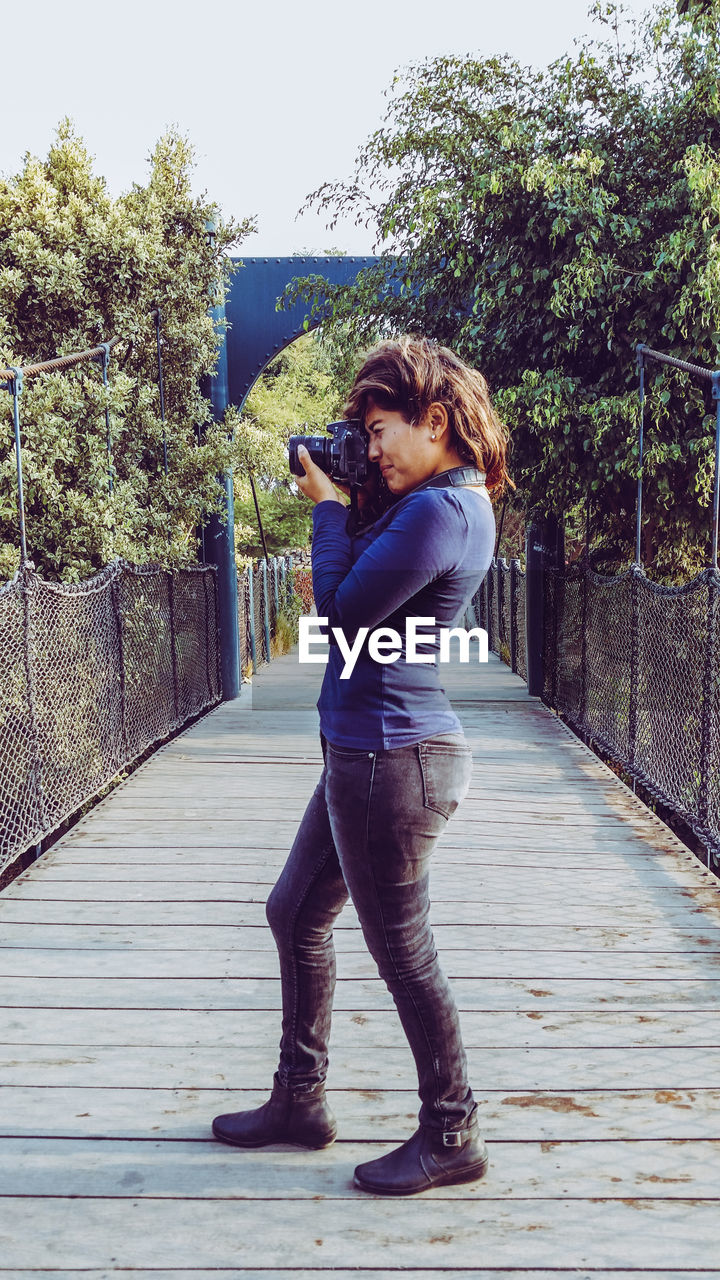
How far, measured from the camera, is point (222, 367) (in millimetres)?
8258

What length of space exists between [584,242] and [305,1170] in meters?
5.75

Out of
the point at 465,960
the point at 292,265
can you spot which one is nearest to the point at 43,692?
→ the point at 465,960

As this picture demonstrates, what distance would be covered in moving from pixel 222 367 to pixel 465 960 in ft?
20.0

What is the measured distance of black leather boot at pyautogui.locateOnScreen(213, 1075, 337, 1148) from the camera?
6.68 ft

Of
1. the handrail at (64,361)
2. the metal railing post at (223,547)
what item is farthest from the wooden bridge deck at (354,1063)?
the metal railing post at (223,547)

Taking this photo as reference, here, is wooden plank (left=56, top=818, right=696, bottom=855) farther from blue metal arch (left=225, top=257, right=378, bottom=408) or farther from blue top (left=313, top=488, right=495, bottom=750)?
blue metal arch (left=225, top=257, right=378, bottom=408)

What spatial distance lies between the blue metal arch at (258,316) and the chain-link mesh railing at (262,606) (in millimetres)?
2085

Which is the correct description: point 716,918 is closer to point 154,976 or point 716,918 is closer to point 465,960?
point 465,960

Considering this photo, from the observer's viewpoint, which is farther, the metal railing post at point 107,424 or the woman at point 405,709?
the metal railing post at point 107,424

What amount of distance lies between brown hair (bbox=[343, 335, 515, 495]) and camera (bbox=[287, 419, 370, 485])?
3 cm

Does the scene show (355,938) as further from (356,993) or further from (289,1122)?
(289,1122)

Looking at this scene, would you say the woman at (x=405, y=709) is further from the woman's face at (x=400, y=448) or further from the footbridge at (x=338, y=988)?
the footbridge at (x=338, y=988)

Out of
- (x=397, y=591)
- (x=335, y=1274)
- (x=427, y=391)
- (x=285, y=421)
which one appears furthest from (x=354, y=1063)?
(x=285, y=421)

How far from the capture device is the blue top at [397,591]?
1668 millimetres
